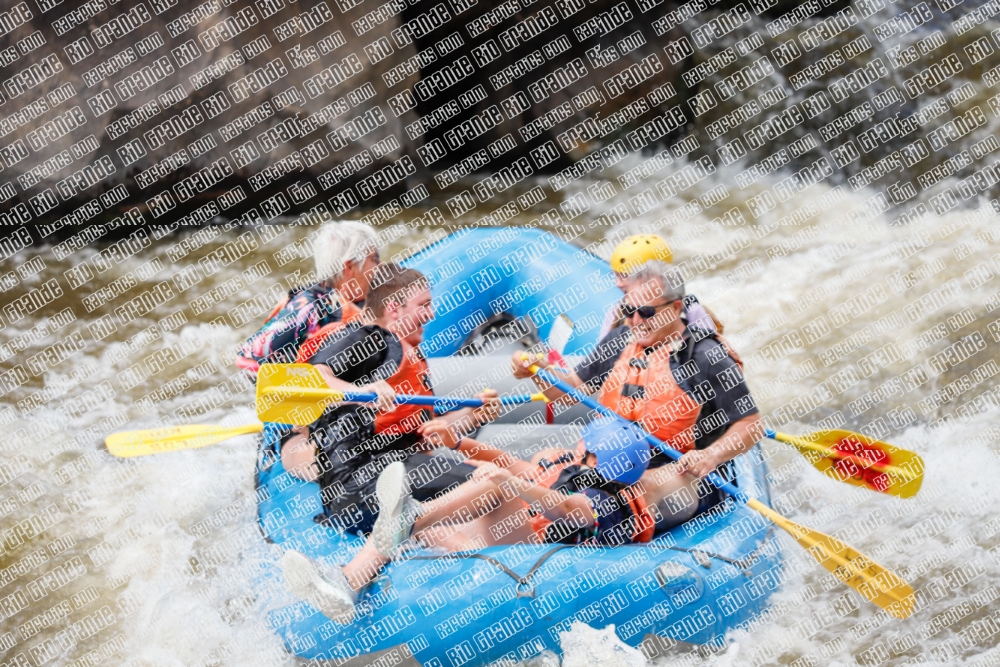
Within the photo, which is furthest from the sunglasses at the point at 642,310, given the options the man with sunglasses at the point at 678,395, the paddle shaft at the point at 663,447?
the paddle shaft at the point at 663,447

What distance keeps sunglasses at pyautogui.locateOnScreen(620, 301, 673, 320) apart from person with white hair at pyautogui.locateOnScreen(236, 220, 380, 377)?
820mm

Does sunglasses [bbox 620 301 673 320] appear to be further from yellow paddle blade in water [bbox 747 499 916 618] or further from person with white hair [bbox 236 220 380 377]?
person with white hair [bbox 236 220 380 377]

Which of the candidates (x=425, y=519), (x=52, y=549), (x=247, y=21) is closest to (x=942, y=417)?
(x=425, y=519)

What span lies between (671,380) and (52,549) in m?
2.82

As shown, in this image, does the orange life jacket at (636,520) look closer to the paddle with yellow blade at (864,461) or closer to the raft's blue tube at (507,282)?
the paddle with yellow blade at (864,461)

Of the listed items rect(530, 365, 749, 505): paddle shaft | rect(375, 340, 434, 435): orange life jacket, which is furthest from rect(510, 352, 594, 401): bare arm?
rect(375, 340, 434, 435): orange life jacket

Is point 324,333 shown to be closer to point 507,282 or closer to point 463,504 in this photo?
point 463,504

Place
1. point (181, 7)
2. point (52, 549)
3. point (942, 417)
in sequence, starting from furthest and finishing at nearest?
1. point (181, 7)
2. point (942, 417)
3. point (52, 549)

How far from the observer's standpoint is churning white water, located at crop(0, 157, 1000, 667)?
3.67 metres

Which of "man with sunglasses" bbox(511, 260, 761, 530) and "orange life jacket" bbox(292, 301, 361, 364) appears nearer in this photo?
"man with sunglasses" bbox(511, 260, 761, 530)

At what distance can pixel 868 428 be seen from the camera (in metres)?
4.73

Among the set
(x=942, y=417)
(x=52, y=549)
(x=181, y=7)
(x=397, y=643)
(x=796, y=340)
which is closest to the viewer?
(x=397, y=643)

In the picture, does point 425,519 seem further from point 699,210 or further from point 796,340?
point 699,210

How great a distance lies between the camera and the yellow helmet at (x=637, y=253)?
2982 mm
